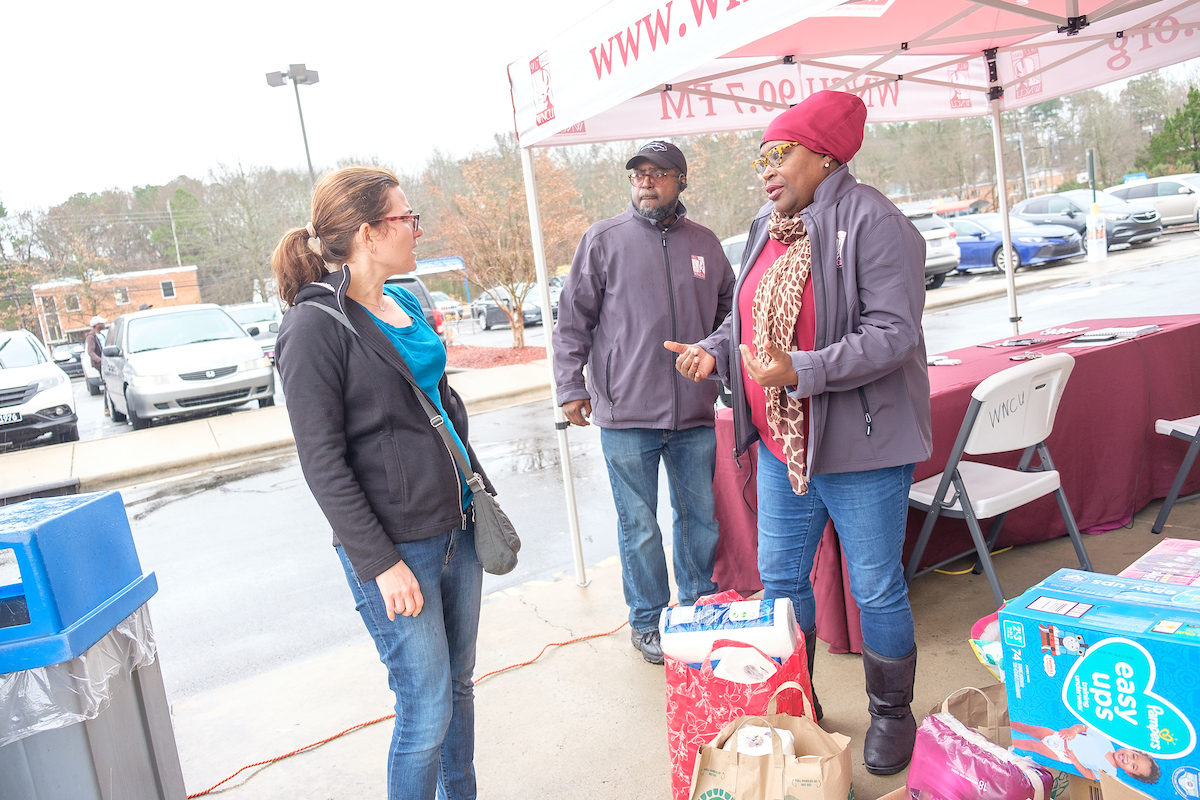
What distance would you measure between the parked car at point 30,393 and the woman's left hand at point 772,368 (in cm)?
1158

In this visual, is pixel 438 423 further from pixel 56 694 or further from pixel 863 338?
pixel 863 338

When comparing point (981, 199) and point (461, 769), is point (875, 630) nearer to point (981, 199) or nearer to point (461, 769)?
point (461, 769)

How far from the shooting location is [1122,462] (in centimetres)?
383

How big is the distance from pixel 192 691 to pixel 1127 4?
5.15m

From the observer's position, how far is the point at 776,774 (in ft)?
5.96

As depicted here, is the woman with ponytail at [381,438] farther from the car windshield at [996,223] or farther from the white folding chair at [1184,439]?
the car windshield at [996,223]

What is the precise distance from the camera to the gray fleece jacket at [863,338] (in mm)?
2033

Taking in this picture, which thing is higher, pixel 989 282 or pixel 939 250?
pixel 939 250

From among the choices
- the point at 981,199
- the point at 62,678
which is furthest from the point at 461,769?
the point at 981,199

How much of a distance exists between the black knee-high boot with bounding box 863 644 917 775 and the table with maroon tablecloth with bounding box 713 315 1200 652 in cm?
71

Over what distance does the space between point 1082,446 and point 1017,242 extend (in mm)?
16035

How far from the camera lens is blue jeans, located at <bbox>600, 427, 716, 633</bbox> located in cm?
311

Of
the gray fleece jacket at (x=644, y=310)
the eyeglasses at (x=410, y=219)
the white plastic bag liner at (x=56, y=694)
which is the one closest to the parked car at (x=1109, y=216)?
the gray fleece jacket at (x=644, y=310)

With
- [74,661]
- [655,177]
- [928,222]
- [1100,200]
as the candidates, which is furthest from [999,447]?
[1100,200]
